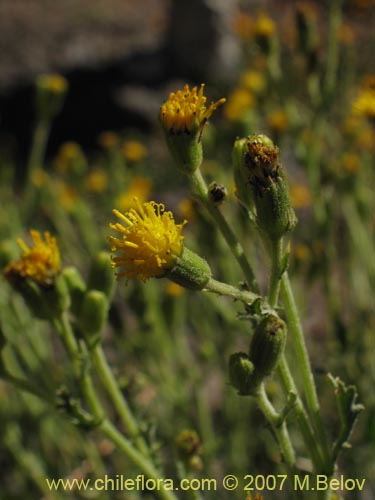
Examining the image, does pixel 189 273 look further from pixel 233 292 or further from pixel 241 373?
pixel 241 373

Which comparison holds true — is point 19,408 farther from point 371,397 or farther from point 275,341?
point 275,341

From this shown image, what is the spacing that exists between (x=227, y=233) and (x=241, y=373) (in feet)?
0.77

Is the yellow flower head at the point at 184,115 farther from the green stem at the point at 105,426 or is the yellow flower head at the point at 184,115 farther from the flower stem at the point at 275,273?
the green stem at the point at 105,426

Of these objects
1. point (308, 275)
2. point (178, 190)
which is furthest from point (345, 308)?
point (178, 190)

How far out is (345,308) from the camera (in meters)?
3.27

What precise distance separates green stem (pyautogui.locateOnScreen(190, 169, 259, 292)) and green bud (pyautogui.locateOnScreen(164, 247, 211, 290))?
0.06 meters

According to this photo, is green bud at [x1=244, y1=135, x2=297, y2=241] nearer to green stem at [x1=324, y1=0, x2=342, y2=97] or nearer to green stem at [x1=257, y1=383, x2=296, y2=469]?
green stem at [x1=257, y1=383, x2=296, y2=469]

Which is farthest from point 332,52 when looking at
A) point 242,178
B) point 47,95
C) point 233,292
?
point 233,292

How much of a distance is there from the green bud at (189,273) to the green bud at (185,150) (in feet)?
0.54

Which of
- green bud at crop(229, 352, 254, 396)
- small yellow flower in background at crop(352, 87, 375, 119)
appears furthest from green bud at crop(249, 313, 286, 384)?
small yellow flower in background at crop(352, 87, 375, 119)

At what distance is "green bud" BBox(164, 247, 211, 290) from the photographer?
41.6 inches

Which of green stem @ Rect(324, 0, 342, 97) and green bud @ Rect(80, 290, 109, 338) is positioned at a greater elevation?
green stem @ Rect(324, 0, 342, 97)

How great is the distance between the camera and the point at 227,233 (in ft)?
3.62

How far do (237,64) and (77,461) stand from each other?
583 cm
